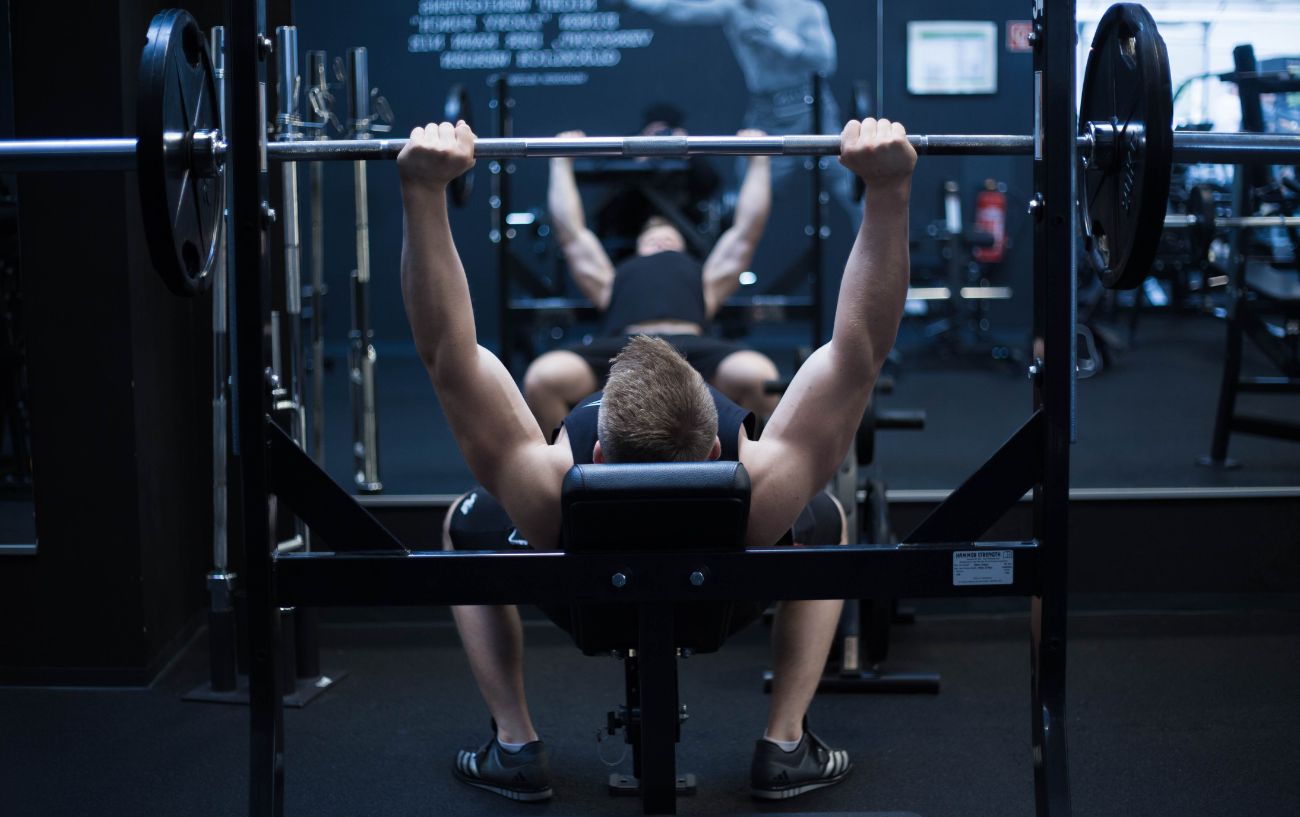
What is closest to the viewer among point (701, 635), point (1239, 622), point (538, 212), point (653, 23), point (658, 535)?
point (658, 535)

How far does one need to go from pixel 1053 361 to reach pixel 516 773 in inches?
49.7

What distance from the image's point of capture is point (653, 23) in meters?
4.43

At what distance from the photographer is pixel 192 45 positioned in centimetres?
192

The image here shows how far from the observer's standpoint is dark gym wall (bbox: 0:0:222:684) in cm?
286

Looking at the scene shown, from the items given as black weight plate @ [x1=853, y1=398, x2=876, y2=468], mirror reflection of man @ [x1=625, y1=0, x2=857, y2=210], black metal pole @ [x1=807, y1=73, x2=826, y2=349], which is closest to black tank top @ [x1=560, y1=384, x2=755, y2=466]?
black weight plate @ [x1=853, y1=398, x2=876, y2=468]

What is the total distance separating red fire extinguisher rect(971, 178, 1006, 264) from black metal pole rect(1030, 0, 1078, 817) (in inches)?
141

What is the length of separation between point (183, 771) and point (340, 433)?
82.2 inches

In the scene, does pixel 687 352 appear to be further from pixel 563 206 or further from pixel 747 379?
pixel 563 206

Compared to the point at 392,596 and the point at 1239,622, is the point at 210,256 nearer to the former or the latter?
the point at 392,596

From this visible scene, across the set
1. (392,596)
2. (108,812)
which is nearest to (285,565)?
(392,596)

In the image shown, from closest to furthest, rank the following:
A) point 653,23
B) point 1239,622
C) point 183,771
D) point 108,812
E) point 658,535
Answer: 1. point 658,535
2. point 108,812
3. point 183,771
4. point 1239,622
5. point 653,23

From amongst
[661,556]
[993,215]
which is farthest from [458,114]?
[993,215]

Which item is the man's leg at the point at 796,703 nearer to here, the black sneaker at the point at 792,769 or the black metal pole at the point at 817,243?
the black sneaker at the point at 792,769

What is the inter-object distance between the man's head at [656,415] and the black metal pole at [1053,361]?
1.50 ft
